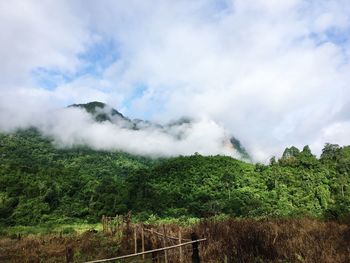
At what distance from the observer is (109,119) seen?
7387 inches

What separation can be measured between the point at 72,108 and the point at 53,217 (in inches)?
5667

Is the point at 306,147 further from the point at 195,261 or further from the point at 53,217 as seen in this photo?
the point at 195,261

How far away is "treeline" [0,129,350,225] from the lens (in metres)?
47.9

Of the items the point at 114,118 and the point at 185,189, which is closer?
the point at 185,189

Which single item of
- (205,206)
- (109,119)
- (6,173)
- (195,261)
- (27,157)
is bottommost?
(195,261)

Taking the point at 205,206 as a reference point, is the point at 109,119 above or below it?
above

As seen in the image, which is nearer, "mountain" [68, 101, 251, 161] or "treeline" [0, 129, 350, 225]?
"treeline" [0, 129, 350, 225]

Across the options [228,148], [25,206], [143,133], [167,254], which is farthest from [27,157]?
[228,148]

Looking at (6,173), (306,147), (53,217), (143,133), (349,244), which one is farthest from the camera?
(143,133)

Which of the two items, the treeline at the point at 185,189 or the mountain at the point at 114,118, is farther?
the mountain at the point at 114,118

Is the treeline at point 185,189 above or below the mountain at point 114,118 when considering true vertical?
below

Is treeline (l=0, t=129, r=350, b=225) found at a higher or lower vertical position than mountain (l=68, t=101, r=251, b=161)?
lower

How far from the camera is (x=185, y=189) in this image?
61.9m

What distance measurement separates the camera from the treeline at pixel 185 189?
4794 centimetres
